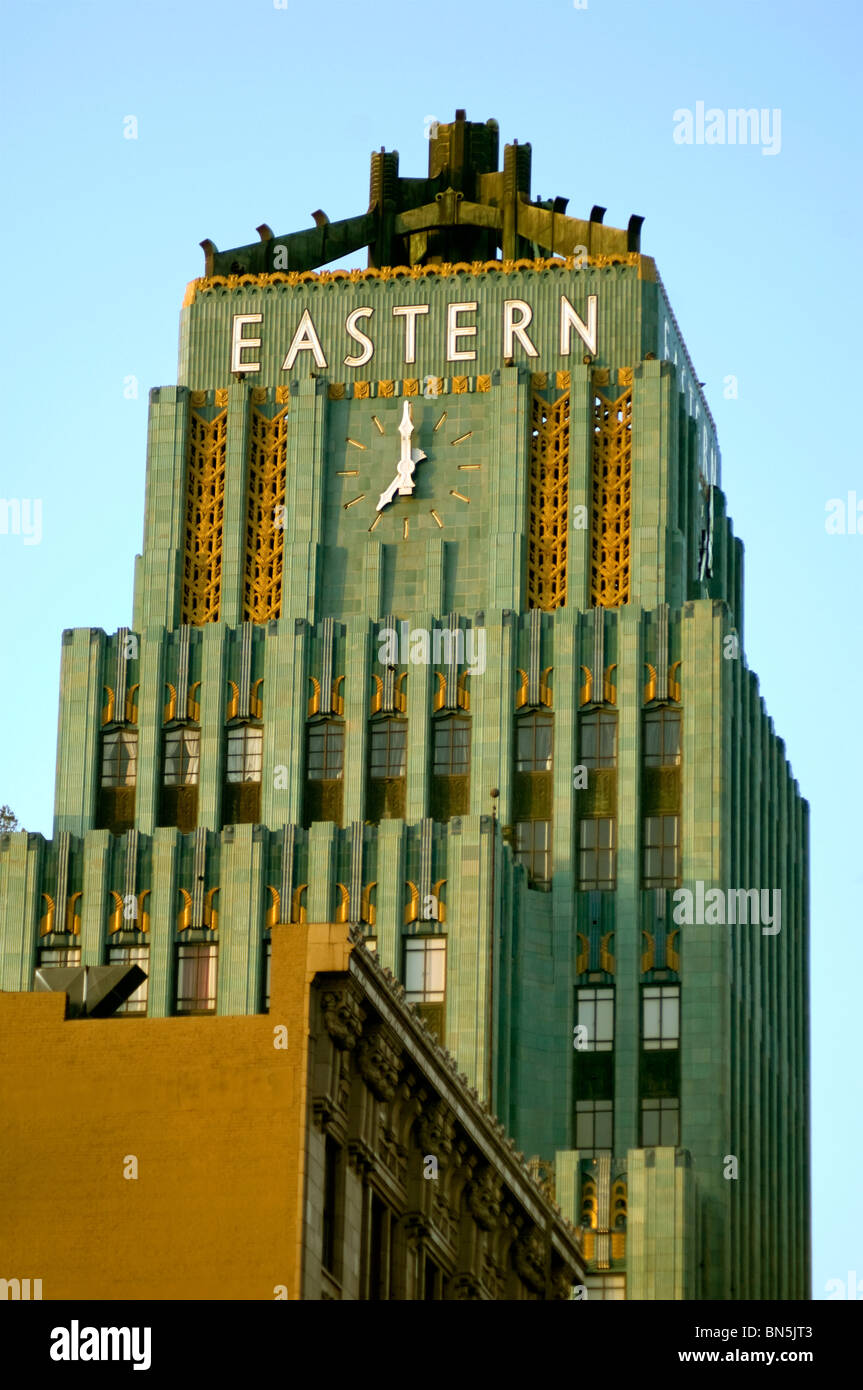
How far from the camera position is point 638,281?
124 m

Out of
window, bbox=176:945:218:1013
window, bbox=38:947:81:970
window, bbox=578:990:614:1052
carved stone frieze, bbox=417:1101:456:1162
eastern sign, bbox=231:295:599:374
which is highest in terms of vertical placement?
eastern sign, bbox=231:295:599:374

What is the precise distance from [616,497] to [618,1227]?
2666cm

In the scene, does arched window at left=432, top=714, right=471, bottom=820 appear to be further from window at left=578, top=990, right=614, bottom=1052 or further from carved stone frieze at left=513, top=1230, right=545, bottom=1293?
carved stone frieze at left=513, top=1230, right=545, bottom=1293

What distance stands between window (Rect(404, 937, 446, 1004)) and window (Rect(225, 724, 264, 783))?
33.2 ft

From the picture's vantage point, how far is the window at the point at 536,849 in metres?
114

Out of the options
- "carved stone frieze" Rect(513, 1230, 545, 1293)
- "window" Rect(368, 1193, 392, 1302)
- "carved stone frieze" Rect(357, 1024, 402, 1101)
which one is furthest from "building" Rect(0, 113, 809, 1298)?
"carved stone frieze" Rect(357, 1024, 402, 1101)

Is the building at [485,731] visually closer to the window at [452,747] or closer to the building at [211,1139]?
the window at [452,747]

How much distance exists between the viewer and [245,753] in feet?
389

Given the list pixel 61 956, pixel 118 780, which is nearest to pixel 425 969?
pixel 61 956

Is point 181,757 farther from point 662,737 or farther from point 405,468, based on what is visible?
point 662,737

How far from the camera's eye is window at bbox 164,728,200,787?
119000 millimetres

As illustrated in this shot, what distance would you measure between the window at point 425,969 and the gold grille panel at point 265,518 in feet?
51.1

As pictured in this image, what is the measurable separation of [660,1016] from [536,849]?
6.88m
